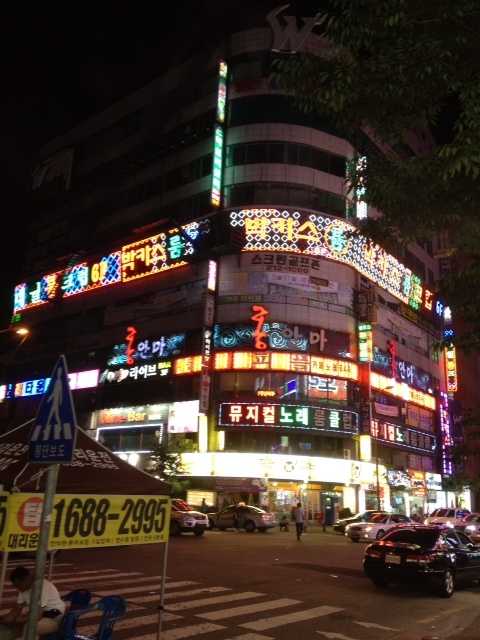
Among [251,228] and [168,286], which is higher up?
[251,228]

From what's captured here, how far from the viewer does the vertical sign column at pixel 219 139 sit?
46.9 m

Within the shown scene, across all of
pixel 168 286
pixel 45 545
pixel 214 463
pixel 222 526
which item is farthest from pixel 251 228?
pixel 45 545

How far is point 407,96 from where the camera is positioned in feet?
21.0

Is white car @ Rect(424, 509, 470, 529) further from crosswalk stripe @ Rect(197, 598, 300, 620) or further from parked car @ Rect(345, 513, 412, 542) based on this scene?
crosswalk stripe @ Rect(197, 598, 300, 620)

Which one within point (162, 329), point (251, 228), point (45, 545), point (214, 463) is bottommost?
point (45, 545)

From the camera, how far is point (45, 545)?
168 inches

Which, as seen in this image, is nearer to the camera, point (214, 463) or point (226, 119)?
point (214, 463)

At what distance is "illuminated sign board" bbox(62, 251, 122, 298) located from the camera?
5309 centimetres

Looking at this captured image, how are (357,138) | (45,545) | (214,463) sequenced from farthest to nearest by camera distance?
(214,463) < (357,138) < (45,545)

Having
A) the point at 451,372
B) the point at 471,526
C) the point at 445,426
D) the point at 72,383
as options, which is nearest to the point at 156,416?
Answer: the point at 72,383

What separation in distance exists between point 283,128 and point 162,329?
61.4ft

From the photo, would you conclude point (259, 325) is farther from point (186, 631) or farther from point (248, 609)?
point (186, 631)

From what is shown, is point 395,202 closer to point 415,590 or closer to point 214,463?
point 415,590

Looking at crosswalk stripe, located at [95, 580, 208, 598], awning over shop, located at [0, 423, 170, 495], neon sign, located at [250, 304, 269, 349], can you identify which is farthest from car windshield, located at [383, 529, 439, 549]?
neon sign, located at [250, 304, 269, 349]
